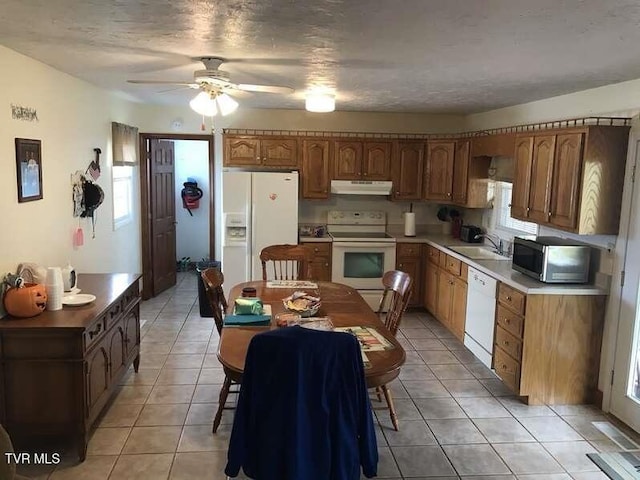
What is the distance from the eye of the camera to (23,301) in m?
2.94

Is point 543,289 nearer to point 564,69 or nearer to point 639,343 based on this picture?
point 639,343

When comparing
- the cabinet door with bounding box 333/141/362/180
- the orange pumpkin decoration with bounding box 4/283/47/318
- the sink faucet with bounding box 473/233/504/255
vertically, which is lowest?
the orange pumpkin decoration with bounding box 4/283/47/318

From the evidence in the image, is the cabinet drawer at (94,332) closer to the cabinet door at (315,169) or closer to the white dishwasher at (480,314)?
the white dishwasher at (480,314)

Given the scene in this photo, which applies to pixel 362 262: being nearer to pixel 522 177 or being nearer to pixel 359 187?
pixel 359 187

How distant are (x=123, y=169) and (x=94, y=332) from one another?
9.91 feet

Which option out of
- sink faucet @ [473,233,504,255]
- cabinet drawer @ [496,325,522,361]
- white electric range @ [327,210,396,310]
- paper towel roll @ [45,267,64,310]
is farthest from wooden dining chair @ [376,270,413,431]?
white electric range @ [327,210,396,310]

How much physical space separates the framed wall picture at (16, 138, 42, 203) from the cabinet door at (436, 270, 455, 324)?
3695 mm

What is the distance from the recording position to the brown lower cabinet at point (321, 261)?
5898mm

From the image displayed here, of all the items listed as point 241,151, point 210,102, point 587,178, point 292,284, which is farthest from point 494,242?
point 210,102

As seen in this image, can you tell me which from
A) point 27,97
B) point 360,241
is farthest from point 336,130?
point 27,97

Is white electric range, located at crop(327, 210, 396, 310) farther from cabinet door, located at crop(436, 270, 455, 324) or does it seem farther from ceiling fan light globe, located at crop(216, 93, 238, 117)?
ceiling fan light globe, located at crop(216, 93, 238, 117)

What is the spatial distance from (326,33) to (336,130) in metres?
3.73

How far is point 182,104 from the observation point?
5.91m

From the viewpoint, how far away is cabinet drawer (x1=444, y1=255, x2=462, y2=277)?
16.5 ft
